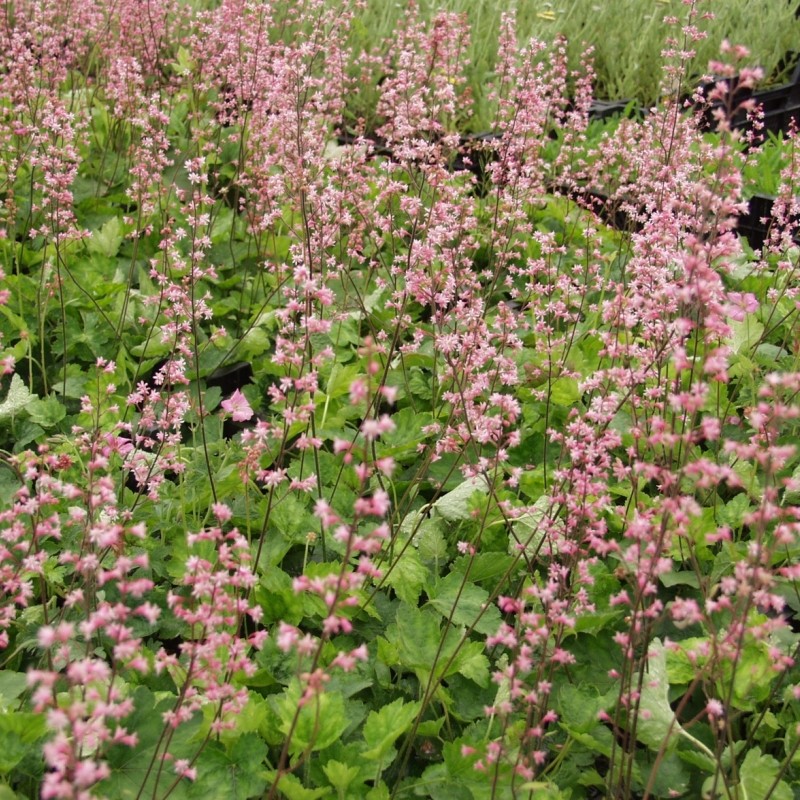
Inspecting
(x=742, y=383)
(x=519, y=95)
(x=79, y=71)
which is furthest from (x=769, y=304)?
(x=79, y=71)

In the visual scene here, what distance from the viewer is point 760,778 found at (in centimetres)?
192

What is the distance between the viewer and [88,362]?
3635 mm

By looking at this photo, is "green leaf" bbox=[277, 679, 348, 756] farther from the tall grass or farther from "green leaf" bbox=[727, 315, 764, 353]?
the tall grass

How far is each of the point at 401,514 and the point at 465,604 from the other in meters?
0.45

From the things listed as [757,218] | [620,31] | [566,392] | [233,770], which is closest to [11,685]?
[233,770]

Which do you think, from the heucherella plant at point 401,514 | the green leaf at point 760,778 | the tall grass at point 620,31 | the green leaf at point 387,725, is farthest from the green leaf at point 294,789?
the tall grass at point 620,31

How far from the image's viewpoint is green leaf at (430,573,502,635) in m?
2.36

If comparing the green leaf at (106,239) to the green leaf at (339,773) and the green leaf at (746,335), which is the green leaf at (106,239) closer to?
the green leaf at (746,335)

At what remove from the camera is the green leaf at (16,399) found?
3.03 meters

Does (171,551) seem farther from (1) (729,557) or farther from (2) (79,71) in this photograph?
(2) (79,71)

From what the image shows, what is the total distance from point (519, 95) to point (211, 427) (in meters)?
1.66

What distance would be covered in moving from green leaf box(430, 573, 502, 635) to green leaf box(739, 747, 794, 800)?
2.14 ft

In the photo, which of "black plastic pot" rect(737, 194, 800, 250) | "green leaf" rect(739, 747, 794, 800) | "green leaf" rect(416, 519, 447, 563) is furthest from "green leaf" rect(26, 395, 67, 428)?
"black plastic pot" rect(737, 194, 800, 250)

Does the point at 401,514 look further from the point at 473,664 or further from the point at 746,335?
the point at 746,335
